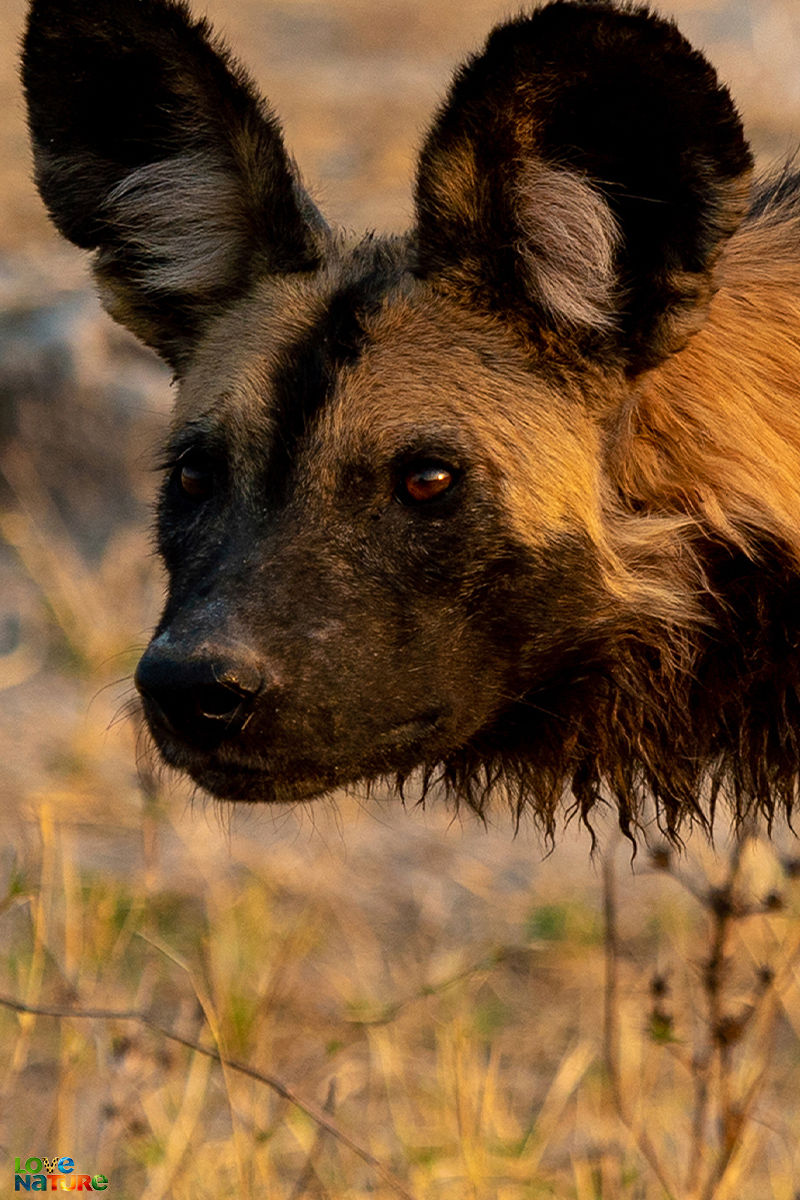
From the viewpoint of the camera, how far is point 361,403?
276 cm

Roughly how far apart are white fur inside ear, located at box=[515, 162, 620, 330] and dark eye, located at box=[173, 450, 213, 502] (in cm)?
67

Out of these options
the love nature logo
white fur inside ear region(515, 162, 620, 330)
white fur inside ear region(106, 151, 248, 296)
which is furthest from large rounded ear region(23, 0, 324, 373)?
the love nature logo

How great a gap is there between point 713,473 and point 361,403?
0.62 meters

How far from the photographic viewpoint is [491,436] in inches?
109

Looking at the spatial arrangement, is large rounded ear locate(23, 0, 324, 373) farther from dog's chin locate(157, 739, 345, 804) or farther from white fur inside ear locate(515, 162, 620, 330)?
dog's chin locate(157, 739, 345, 804)

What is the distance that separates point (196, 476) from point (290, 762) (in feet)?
2.00

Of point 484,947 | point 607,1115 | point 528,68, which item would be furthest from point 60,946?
point 528,68

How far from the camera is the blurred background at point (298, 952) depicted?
11.8ft

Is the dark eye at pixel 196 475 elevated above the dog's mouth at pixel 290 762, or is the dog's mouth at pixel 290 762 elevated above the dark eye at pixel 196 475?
the dark eye at pixel 196 475

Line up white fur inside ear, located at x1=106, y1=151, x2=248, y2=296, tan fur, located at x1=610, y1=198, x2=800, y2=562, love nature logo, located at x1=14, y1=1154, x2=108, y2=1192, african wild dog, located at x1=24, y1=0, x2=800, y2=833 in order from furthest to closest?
love nature logo, located at x1=14, y1=1154, x2=108, y2=1192 → white fur inside ear, located at x1=106, y1=151, x2=248, y2=296 → tan fur, located at x1=610, y1=198, x2=800, y2=562 → african wild dog, located at x1=24, y1=0, x2=800, y2=833

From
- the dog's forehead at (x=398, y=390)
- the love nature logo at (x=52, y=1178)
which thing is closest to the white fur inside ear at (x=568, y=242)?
the dog's forehead at (x=398, y=390)

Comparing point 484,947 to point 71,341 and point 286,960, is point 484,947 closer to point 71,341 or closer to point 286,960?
point 286,960

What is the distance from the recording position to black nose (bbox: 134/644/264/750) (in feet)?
8.20

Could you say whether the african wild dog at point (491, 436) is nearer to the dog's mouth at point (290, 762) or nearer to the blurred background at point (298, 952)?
the dog's mouth at point (290, 762)
